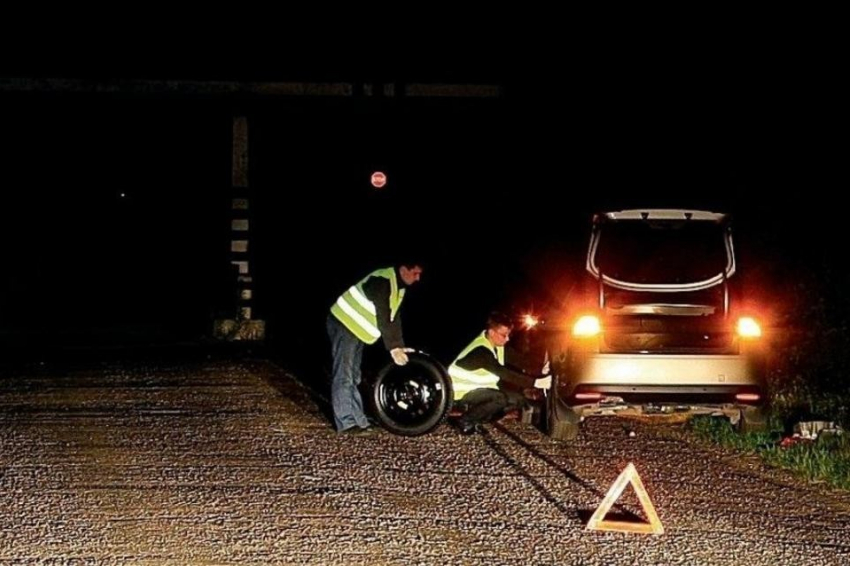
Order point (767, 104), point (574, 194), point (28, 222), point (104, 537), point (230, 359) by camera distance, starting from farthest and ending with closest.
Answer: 1. point (28, 222)
2. point (574, 194)
3. point (767, 104)
4. point (230, 359)
5. point (104, 537)

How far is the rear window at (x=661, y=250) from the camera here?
37.5ft

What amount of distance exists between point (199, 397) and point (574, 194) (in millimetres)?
12228

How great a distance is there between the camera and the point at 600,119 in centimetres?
2703

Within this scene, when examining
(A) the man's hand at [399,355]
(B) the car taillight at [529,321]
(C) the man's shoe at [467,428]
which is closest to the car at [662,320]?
(B) the car taillight at [529,321]

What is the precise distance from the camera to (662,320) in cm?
1138

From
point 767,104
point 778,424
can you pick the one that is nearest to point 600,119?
point 767,104

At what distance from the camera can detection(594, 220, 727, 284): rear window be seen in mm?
11422

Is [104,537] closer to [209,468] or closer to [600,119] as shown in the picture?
[209,468]

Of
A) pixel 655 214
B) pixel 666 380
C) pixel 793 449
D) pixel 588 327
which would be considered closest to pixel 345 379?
pixel 588 327

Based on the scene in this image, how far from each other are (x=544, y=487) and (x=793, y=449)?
8.13 feet

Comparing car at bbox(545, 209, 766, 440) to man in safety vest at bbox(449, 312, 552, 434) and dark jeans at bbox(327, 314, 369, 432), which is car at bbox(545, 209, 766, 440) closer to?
man in safety vest at bbox(449, 312, 552, 434)

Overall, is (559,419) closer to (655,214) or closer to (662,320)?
(662,320)

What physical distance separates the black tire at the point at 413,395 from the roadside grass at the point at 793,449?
2150mm

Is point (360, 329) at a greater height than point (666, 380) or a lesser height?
greater
